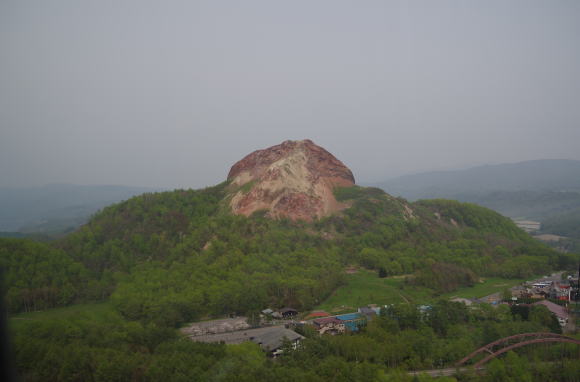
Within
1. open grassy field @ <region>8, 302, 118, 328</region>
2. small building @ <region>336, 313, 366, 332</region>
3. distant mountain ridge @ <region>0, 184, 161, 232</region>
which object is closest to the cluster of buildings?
small building @ <region>336, 313, 366, 332</region>

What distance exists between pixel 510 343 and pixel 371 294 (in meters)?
10.5

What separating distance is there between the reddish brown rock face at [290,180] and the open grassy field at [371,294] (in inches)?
496

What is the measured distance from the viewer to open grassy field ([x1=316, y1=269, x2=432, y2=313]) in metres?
26.1

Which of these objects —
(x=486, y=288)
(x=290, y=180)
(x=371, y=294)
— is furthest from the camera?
(x=290, y=180)

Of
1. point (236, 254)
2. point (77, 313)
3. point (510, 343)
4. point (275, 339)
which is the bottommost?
point (510, 343)

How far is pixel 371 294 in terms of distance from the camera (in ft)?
90.4

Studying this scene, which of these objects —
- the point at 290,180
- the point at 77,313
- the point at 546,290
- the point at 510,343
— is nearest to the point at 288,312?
the point at 510,343

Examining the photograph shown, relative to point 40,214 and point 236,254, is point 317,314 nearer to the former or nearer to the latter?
point 236,254

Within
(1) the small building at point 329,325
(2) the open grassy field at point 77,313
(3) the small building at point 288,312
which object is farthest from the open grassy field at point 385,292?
(2) the open grassy field at point 77,313

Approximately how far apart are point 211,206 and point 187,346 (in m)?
27.1

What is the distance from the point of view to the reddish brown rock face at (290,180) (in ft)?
137

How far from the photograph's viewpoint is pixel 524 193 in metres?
126

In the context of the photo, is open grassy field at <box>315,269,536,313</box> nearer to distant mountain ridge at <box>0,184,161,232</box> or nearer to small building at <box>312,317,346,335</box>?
small building at <box>312,317,346,335</box>

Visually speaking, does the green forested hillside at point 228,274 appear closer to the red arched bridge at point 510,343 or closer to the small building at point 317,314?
the red arched bridge at point 510,343
